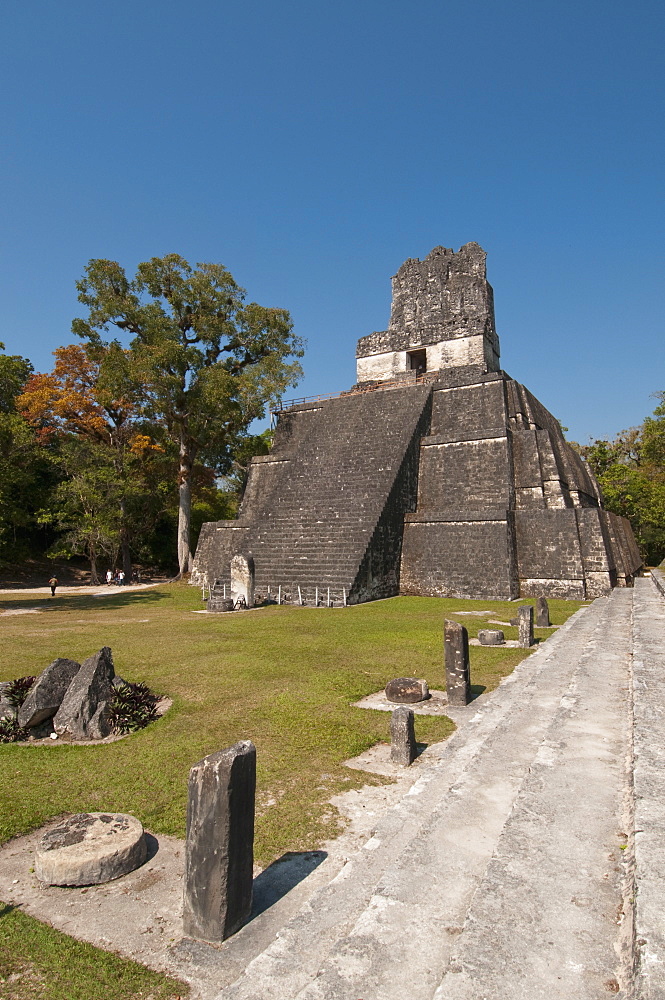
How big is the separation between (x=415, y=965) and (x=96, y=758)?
3.53 m

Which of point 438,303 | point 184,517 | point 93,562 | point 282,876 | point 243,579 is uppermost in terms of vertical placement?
point 438,303

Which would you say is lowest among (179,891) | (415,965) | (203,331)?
(179,891)

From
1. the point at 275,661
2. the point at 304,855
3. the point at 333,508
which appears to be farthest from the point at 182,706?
the point at 333,508

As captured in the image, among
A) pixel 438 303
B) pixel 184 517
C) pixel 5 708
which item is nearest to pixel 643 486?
pixel 438 303

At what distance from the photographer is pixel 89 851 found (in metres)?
3.00

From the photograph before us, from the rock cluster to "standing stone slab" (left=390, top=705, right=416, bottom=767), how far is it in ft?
9.04

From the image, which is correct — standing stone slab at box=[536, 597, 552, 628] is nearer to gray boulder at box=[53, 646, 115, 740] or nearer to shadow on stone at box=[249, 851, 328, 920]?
gray boulder at box=[53, 646, 115, 740]

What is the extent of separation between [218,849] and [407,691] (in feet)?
12.6

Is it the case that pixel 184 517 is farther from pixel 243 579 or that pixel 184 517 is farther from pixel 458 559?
pixel 458 559

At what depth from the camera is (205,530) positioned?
71.6 feet

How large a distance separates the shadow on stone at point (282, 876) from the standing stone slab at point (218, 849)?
0.49ft

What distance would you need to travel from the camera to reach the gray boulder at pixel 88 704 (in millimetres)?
5211

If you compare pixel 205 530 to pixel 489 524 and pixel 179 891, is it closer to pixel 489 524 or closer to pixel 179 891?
pixel 489 524

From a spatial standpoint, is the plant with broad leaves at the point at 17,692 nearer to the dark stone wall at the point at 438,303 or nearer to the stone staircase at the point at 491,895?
the stone staircase at the point at 491,895
